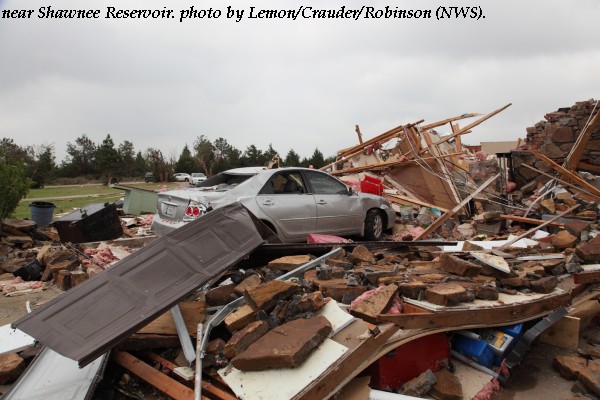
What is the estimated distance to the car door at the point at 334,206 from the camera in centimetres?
696

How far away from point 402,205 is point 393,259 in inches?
256

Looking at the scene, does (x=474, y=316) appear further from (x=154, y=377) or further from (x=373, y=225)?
(x=373, y=225)

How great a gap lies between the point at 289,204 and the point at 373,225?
2436 millimetres

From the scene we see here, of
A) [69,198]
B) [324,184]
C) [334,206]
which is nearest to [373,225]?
[334,206]

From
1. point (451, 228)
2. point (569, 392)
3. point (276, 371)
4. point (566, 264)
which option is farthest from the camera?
point (451, 228)

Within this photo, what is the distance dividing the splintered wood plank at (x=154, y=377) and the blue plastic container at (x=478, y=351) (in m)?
2.18

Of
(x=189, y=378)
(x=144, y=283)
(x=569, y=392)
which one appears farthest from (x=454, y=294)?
(x=144, y=283)

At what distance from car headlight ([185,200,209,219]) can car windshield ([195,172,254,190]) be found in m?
0.73

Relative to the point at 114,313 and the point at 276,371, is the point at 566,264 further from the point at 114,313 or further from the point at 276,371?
the point at 114,313

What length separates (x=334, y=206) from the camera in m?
7.16

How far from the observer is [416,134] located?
12.0 metres

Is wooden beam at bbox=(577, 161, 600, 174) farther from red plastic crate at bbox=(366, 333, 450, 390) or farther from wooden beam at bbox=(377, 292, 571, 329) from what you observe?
red plastic crate at bbox=(366, 333, 450, 390)

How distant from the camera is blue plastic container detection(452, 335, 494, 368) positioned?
124 inches

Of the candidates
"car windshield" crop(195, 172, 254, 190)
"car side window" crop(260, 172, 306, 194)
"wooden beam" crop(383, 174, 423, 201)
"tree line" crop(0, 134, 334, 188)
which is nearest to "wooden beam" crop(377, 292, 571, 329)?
"car side window" crop(260, 172, 306, 194)
